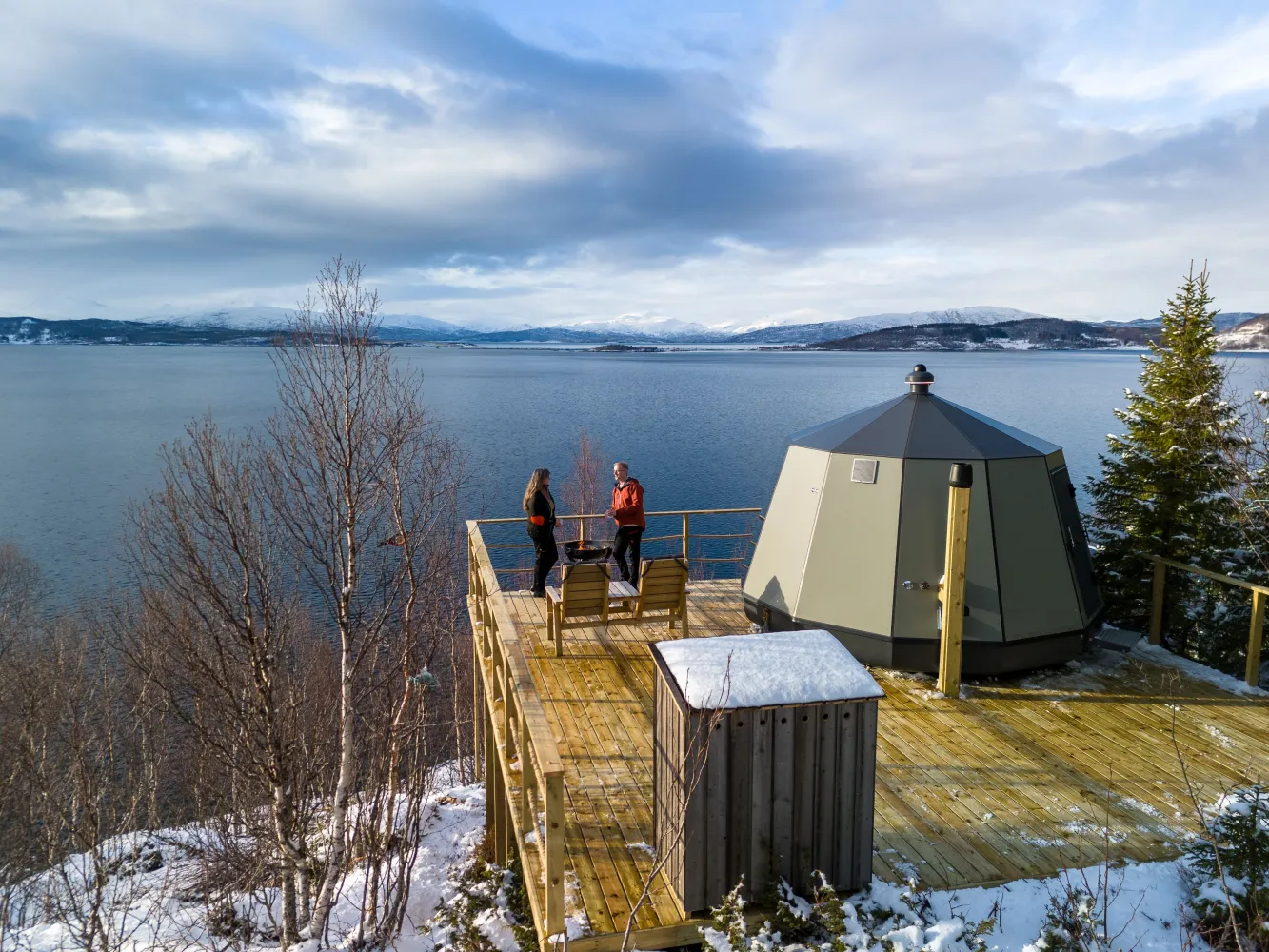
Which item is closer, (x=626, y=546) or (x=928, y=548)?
(x=928, y=548)

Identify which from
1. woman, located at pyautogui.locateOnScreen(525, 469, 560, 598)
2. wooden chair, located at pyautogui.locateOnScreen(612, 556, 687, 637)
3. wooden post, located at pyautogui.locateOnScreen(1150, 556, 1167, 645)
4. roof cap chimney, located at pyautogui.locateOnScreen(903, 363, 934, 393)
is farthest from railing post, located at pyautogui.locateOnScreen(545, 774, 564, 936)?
wooden post, located at pyautogui.locateOnScreen(1150, 556, 1167, 645)

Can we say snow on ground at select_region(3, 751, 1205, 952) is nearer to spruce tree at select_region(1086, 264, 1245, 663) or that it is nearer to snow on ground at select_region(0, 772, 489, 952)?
snow on ground at select_region(0, 772, 489, 952)

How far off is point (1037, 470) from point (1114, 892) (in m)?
4.23

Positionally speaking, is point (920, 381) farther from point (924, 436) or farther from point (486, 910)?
point (486, 910)

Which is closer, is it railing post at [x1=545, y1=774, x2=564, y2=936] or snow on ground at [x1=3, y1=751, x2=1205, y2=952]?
railing post at [x1=545, y1=774, x2=564, y2=936]

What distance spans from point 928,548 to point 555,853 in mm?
4803

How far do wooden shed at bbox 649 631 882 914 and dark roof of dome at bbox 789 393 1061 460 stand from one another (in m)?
3.88

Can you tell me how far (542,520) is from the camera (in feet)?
26.5

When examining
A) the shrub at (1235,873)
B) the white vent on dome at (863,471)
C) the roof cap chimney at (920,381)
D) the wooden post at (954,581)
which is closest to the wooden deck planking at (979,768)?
the wooden post at (954,581)

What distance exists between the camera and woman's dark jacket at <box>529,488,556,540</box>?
798 cm

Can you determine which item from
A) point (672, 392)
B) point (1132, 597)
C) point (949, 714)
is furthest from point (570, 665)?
point (672, 392)

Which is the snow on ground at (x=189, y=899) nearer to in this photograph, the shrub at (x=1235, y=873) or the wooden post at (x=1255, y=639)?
the shrub at (x=1235, y=873)

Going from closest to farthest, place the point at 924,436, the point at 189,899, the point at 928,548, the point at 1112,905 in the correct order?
the point at 1112,905 → the point at 928,548 → the point at 924,436 → the point at 189,899

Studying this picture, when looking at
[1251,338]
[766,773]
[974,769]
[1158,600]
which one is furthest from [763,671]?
[1251,338]
